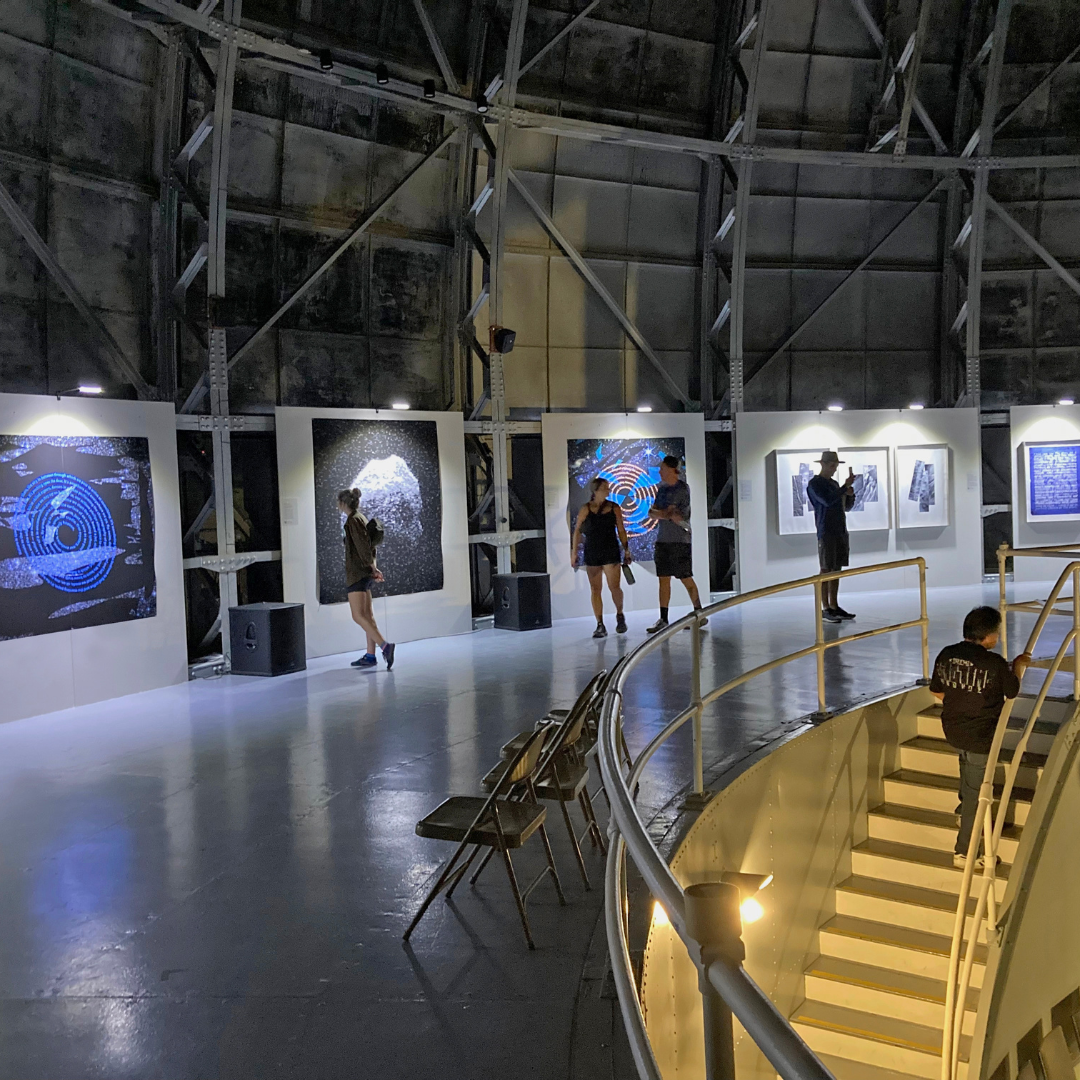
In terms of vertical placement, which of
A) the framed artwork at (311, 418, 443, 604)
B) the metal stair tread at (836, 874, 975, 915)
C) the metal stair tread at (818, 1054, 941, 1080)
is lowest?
the metal stair tread at (818, 1054, 941, 1080)

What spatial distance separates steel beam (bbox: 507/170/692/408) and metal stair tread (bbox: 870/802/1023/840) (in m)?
6.69

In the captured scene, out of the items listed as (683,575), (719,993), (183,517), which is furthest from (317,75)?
(719,993)

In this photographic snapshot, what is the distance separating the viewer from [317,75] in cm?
941

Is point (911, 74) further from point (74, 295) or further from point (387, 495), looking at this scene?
point (74, 295)

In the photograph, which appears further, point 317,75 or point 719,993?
point 317,75

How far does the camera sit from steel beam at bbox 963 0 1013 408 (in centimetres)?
1190

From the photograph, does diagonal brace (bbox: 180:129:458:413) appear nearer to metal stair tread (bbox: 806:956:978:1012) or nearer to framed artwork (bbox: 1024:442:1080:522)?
metal stair tread (bbox: 806:956:978:1012)

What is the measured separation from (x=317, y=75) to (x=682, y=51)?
491 centimetres

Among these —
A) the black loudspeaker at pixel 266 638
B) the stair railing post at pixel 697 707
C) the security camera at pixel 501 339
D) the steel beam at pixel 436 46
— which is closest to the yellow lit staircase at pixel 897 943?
the stair railing post at pixel 697 707

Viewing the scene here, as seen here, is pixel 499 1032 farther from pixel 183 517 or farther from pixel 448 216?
pixel 448 216

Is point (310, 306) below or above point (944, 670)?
above

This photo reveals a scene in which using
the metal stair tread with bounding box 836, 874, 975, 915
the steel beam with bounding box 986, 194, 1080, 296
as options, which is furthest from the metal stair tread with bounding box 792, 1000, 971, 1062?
the steel beam with bounding box 986, 194, 1080, 296

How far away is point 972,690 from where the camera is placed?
6102 mm

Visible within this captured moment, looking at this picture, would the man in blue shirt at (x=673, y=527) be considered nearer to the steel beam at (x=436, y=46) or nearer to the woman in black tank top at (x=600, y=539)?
the woman in black tank top at (x=600, y=539)
